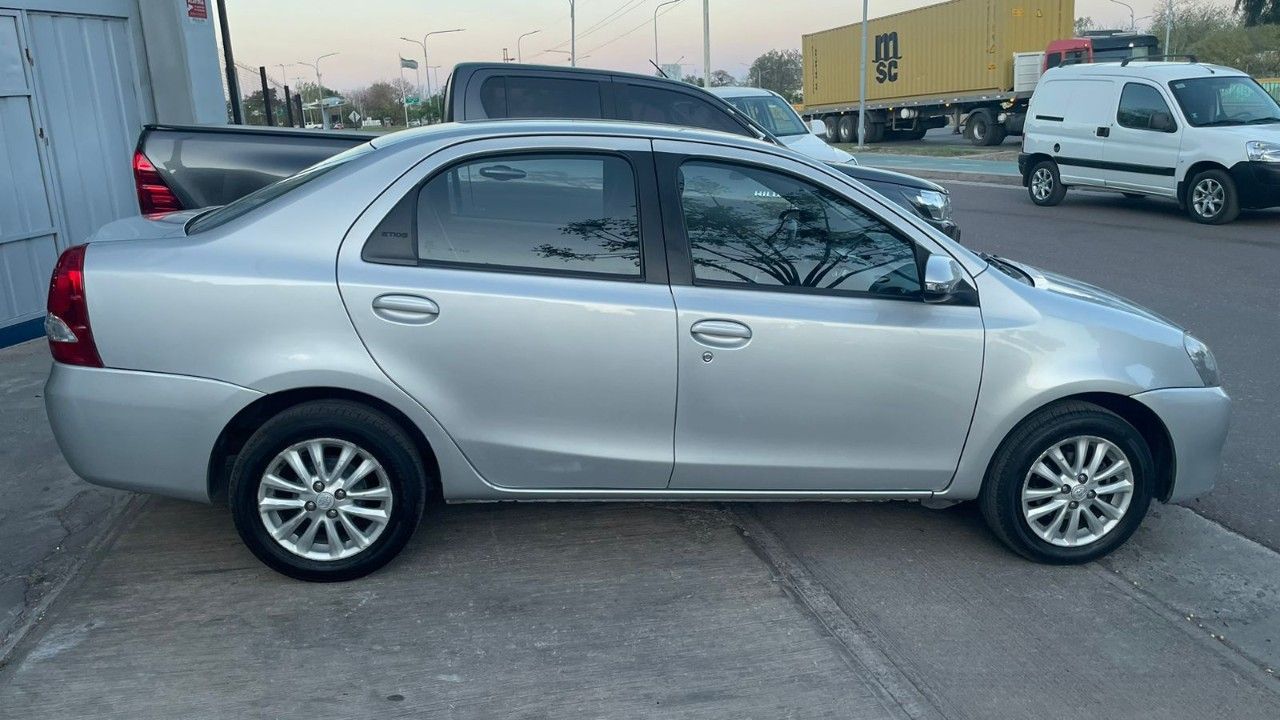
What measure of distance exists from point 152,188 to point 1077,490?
5.44m

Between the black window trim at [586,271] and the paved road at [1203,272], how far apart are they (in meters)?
2.79

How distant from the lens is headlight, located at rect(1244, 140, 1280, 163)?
12.4m

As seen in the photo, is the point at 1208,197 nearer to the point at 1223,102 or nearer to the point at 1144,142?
the point at 1144,142

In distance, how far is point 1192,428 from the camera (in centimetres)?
415

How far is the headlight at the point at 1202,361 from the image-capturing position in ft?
13.8

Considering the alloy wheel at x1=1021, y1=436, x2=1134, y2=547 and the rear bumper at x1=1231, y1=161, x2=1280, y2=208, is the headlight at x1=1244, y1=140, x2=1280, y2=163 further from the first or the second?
the alloy wheel at x1=1021, y1=436, x2=1134, y2=547

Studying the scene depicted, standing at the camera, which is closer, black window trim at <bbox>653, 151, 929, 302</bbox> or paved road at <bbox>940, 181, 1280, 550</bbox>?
black window trim at <bbox>653, 151, 929, 302</bbox>

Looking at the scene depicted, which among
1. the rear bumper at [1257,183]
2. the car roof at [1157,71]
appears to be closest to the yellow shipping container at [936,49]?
the car roof at [1157,71]

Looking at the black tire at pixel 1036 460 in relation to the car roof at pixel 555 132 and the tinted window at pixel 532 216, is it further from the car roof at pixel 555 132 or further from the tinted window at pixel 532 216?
the tinted window at pixel 532 216

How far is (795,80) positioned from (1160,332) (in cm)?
9774

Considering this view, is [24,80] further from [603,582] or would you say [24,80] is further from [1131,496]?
[1131,496]

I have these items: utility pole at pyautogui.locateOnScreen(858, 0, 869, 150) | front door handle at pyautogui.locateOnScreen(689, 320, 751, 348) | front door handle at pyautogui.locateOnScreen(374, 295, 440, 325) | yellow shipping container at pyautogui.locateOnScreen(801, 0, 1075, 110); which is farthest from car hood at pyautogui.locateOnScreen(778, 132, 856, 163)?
utility pole at pyautogui.locateOnScreen(858, 0, 869, 150)

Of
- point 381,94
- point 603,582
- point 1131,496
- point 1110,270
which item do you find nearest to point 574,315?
point 603,582

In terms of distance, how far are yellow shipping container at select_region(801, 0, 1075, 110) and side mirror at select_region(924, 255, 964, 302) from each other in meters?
27.4
